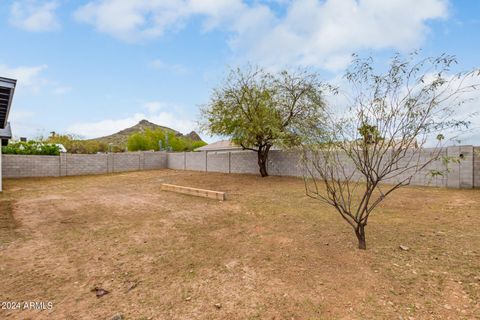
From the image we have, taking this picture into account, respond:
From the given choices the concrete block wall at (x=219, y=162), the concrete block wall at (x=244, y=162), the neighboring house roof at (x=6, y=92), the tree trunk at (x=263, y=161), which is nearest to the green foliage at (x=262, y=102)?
the tree trunk at (x=263, y=161)

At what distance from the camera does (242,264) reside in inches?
123

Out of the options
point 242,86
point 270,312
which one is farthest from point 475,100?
point 242,86

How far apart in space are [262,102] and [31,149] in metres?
13.8

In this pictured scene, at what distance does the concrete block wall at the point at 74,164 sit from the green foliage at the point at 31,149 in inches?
33.0

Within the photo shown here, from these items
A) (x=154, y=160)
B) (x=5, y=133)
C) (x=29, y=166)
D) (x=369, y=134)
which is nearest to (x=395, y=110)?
(x=369, y=134)

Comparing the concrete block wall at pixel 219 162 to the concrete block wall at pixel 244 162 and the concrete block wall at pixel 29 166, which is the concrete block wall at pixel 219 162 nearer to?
the concrete block wall at pixel 244 162

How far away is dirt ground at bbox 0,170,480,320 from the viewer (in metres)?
2.26

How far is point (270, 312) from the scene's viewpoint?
2.19 m

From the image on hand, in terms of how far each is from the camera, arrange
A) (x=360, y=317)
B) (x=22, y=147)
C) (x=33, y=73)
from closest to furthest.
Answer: (x=360, y=317) < (x=33, y=73) < (x=22, y=147)

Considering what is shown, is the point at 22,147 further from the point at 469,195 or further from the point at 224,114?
the point at 469,195

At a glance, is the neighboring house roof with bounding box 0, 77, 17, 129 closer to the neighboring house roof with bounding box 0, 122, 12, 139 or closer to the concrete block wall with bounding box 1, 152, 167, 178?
the neighboring house roof with bounding box 0, 122, 12, 139

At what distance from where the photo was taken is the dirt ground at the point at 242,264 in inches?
88.8

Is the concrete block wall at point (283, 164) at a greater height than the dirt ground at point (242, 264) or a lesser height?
greater

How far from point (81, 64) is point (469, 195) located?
14.7 metres
